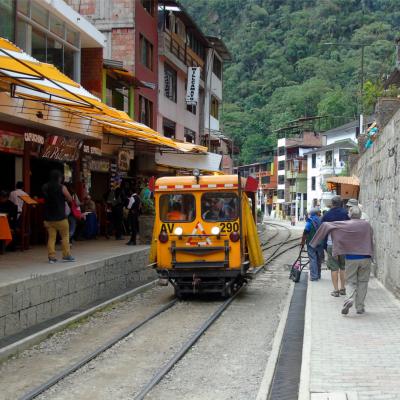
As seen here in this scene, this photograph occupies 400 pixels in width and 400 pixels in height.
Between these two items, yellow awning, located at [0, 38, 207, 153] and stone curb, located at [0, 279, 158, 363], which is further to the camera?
yellow awning, located at [0, 38, 207, 153]

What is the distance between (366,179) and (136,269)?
7254mm

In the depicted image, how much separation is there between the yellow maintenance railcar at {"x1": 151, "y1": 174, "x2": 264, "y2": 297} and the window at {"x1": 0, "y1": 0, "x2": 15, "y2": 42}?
594 centimetres

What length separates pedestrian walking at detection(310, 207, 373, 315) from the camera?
974cm

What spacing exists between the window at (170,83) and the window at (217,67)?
39.7ft

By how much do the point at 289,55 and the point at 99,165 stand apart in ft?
289

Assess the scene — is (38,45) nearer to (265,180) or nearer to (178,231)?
(178,231)

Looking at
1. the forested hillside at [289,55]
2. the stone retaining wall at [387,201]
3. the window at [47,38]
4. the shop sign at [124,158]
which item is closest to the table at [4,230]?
the window at [47,38]

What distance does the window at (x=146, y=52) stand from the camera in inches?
1184

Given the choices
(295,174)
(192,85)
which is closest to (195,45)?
(192,85)

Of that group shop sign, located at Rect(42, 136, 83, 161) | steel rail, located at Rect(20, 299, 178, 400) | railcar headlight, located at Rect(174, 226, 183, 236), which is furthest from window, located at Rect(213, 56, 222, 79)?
steel rail, located at Rect(20, 299, 178, 400)

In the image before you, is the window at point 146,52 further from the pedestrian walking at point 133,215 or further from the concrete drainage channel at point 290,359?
the concrete drainage channel at point 290,359

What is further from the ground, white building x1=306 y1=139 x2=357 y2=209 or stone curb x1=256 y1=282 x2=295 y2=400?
white building x1=306 y1=139 x2=357 y2=209

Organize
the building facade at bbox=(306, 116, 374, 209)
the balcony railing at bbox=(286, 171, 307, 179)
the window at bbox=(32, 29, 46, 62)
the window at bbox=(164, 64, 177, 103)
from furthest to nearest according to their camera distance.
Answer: the balcony railing at bbox=(286, 171, 307, 179)
the building facade at bbox=(306, 116, 374, 209)
the window at bbox=(164, 64, 177, 103)
the window at bbox=(32, 29, 46, 62)

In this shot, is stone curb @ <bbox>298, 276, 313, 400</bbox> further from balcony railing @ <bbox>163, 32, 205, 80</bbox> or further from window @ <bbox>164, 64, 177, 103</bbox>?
window @ <bbox>164, 64, 177, 103</bbox>
